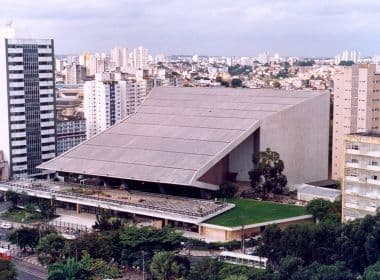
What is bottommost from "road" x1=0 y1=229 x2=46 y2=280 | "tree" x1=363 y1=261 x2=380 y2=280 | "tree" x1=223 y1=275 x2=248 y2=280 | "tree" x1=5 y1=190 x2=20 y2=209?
"road" x1=0 y1=229 x2=46 y2=280

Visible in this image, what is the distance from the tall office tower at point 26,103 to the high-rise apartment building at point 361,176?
1702 cm

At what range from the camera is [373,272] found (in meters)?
15.2

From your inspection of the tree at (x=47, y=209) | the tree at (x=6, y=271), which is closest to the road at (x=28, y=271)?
the tree at (x=6, y=271)

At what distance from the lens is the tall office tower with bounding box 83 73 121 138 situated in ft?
135

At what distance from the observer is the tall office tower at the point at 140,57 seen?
96.1m

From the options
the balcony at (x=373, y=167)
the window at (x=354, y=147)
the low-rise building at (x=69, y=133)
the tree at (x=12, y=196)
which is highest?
the window at (x=354, y=147)

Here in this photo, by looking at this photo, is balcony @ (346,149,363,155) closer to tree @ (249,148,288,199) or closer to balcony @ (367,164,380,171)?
balcony @ (367,164,380,171)

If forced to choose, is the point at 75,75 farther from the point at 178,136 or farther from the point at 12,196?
the point at 12,196

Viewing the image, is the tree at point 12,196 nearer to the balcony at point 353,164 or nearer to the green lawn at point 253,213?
the green lawn at point 253,213

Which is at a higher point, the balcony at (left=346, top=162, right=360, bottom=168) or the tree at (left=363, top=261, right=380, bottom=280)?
the balcony at (left=346, top=162, right=360, bottom=168)

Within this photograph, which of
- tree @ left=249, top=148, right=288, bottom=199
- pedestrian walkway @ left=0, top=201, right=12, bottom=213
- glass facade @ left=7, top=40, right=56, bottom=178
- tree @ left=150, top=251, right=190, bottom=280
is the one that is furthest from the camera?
glass facade @ left=7, top=40, right=56, bottom=178

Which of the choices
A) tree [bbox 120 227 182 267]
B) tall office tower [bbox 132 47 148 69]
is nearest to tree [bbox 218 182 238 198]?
tree [bbox 120 227 182 267]

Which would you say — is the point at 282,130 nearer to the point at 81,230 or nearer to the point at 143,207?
the point at 143,207

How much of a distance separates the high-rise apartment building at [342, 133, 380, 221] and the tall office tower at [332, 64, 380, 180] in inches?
327
